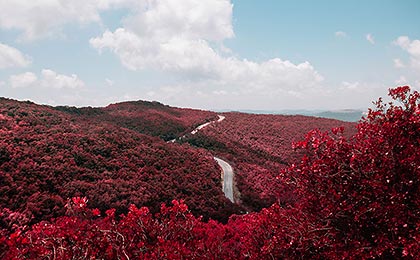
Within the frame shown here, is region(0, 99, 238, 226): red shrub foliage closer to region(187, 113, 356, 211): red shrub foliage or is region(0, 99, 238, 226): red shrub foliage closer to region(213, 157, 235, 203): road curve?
region(213, 157, 235, 203): road curve

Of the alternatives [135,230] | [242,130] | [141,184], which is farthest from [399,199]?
[242,130]

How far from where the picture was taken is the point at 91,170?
3703 cm

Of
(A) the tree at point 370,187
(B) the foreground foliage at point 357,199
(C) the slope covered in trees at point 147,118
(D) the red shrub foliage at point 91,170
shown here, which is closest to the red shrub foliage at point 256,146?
(D) the red shrub foliage at point 91,170

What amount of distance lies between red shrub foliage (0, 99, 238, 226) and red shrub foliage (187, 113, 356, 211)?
256 inches

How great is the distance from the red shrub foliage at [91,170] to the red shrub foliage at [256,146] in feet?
21.3

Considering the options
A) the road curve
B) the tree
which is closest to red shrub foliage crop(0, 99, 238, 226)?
the road curve

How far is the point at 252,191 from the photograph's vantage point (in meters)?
45.1

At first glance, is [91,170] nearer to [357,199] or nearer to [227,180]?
[227,180]

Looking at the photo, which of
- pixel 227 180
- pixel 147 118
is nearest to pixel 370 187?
pixel 227 180

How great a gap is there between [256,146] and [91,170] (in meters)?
50.2

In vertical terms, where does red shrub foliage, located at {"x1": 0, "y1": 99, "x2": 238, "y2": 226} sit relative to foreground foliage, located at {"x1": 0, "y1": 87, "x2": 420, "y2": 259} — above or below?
below

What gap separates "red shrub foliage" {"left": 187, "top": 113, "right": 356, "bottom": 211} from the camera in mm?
45938

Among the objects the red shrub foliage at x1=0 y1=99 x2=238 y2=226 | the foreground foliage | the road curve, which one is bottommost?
the road curve

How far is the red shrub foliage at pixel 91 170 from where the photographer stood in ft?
93.8
